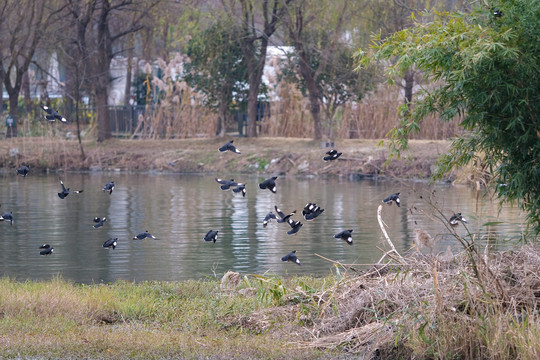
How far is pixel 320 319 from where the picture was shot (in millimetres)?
8328

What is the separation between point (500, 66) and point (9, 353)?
5389mm

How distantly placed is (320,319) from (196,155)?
84.8 feet

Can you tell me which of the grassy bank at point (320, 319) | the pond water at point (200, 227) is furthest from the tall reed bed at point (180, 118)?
the grassy bank at point (320, 319)

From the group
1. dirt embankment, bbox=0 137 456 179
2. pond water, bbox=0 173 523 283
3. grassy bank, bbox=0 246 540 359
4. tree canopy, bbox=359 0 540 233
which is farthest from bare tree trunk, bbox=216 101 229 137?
tree canopy, bbox=359 0 540 233

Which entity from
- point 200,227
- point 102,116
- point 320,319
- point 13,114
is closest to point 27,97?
point 13,114

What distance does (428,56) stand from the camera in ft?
27.0

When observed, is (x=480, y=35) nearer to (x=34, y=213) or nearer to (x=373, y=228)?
(x=373, y=228)

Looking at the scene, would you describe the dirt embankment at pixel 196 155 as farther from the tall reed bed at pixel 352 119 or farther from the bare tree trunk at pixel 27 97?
the bare tree trunk at pixel 27 97

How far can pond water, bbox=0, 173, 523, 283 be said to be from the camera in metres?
13.1

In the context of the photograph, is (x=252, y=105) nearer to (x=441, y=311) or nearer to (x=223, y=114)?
(x=223, y=114)

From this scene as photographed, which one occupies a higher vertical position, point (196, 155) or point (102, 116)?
Result: point (102, 116)

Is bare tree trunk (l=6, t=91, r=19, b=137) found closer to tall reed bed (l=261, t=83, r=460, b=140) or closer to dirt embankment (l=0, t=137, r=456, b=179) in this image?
dirt embankment (l=0, t=137, r=456, b=179)

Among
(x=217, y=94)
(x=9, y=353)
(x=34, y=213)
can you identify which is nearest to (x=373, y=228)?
(x=34, y=213)

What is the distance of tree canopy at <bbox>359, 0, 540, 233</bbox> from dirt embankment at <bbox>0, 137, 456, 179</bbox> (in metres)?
21.7
